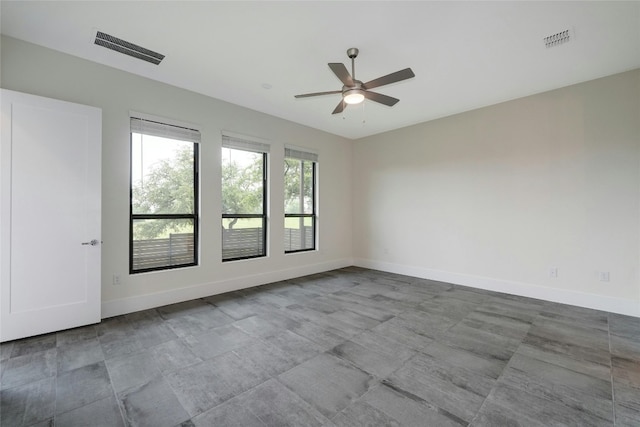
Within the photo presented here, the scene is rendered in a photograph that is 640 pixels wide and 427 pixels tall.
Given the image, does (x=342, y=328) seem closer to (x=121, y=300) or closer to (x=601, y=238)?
(x=121, y=300)

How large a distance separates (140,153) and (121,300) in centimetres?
188

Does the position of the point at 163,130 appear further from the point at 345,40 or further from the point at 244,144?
the point at 345,40

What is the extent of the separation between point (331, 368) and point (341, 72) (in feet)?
8.63

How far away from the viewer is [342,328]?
3.08m

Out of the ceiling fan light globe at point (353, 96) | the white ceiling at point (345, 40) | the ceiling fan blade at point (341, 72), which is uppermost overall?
the white ceiling at point (345, 40)

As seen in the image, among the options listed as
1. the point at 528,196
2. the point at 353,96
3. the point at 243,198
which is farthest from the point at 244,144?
the point at 528,196

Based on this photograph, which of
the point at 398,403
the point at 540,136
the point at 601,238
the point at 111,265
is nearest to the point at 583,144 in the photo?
the point at 540,136

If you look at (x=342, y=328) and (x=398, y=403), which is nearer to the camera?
(x=398, y=403)

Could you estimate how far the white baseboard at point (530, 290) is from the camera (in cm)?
352

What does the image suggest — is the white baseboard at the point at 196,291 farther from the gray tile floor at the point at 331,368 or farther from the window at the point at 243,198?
the window at the point at 243,198

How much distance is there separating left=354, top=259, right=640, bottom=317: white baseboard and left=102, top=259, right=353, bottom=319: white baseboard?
204 cm

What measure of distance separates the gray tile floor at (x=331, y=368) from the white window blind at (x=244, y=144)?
98.1 inches

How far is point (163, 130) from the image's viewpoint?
12.4 feet

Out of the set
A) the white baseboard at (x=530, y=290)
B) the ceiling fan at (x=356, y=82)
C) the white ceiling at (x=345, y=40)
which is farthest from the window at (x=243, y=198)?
the white baseboard at (x=530, y=290)
